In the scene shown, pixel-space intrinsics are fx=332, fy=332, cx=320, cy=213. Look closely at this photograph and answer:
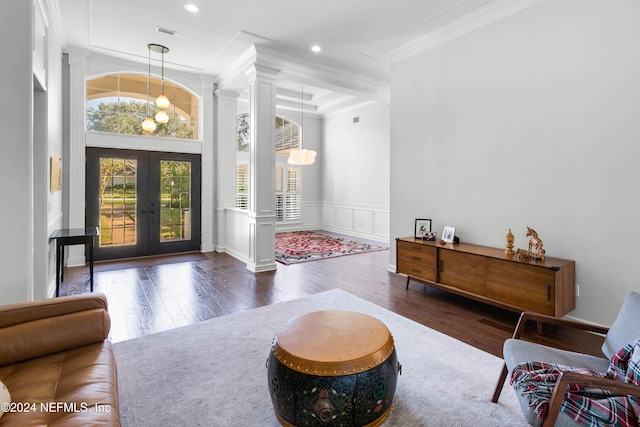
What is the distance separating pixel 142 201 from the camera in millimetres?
6309

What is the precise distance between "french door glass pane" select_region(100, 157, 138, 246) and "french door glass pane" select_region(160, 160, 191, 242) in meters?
0.50

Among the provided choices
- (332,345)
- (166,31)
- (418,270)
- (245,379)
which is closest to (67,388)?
(245,379)

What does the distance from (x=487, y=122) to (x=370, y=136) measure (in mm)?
4792

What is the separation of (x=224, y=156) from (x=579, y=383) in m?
6.63

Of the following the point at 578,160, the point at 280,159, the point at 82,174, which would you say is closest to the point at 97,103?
the point at 82,174

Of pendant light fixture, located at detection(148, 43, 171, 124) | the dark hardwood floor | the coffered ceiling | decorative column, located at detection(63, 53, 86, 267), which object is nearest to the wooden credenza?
the dark hardwood floor

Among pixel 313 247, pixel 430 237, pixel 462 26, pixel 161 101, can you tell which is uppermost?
pixel 462 26

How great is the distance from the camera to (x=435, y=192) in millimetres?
4594

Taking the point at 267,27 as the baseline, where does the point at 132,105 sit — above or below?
below

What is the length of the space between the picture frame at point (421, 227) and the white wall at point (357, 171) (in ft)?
11.3

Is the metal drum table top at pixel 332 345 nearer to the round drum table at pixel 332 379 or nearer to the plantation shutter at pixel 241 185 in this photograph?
the round drum table at pixel 332 379

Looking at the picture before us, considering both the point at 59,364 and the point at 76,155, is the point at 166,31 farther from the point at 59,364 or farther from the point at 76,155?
the point at 59,364

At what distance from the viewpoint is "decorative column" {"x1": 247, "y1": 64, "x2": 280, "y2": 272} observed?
5.27 m

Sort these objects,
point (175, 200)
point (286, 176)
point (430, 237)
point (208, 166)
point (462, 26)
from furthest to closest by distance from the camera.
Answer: point (286, 176), point (208, 166), point (175, 200), point (430, 237), point (462, 26)
